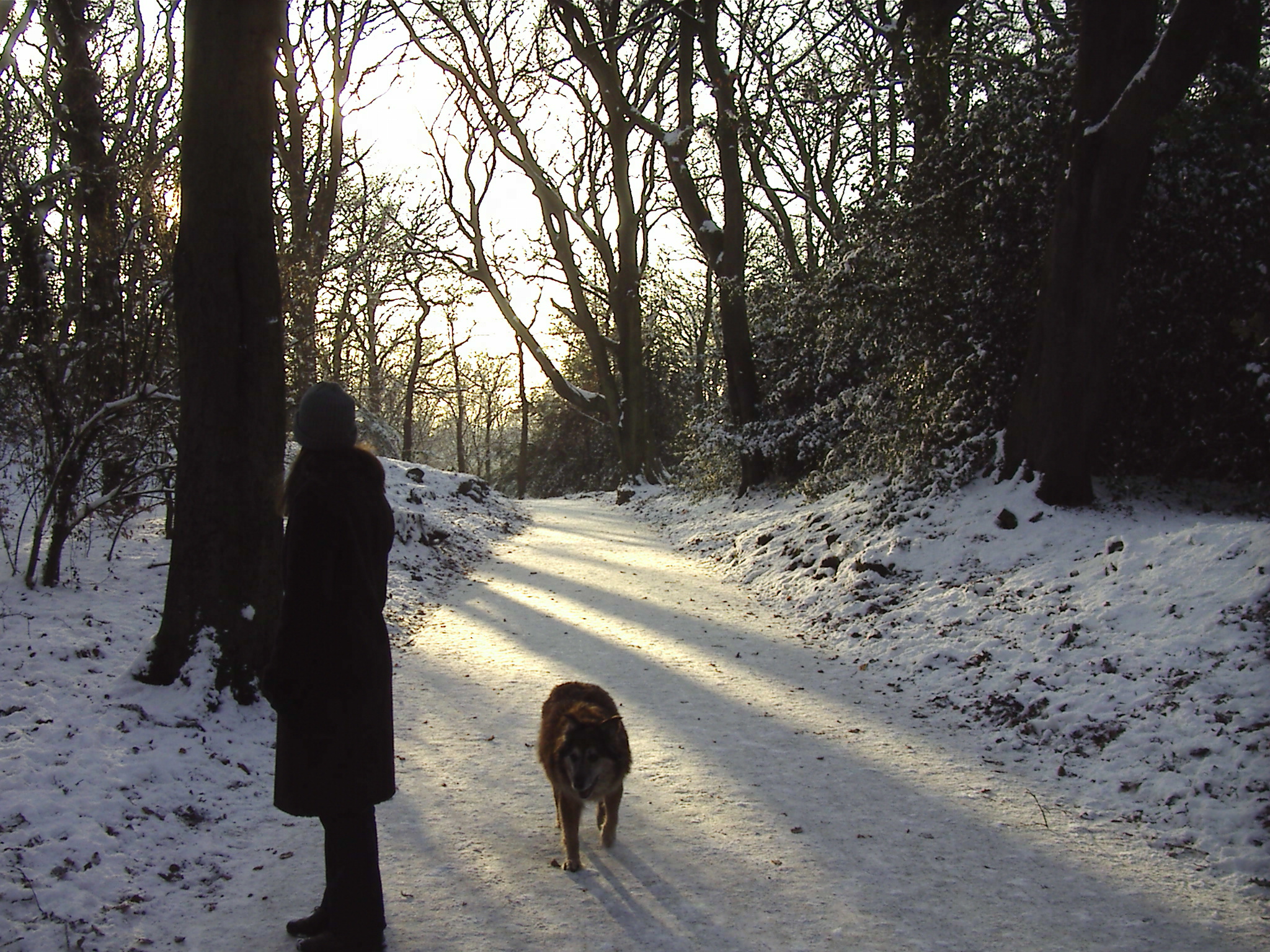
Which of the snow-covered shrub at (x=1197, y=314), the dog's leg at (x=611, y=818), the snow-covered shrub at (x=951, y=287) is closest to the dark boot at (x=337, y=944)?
the dog's leg at (x=611, y=818)

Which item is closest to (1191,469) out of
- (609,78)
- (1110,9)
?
(1110,9)

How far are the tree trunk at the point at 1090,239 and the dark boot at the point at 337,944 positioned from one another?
28.5 feet

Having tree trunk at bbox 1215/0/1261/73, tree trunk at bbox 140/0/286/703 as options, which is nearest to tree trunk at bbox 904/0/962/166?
tree trunk at bbox 1215/0/1261/73

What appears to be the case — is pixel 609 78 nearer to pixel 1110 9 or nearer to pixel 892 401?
pixel 892 401

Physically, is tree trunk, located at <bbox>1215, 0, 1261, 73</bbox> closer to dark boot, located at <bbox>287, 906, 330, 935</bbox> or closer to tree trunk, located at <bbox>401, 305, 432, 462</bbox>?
dark boot, located at <bbox>287, 906, 330, 935</bbox>

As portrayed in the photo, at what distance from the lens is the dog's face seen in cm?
437

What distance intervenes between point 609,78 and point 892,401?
43.6 feet

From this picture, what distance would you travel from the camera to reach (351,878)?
362cm

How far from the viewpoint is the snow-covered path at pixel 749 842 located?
12.7ft

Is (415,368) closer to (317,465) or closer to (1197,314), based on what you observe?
(1197,314)

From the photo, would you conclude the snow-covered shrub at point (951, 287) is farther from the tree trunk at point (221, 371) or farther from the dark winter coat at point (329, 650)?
the dark winter coat at point (329, 650)

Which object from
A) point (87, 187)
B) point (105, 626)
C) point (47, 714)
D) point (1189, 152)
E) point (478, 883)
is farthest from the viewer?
point (1189, 152)

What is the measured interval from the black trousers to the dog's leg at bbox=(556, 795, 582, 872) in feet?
3.46

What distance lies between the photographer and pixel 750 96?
20891 millimetres
